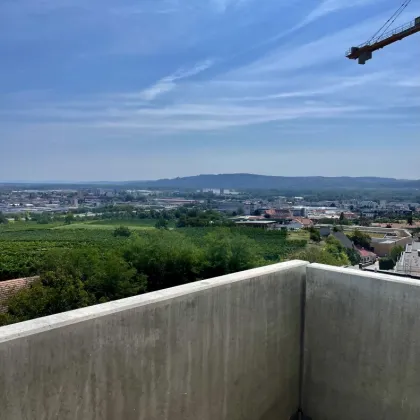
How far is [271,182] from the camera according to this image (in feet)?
565

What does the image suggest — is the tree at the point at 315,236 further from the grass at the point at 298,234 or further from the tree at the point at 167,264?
the tree at the point at 167,264

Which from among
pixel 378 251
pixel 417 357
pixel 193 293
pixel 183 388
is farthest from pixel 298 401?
pixel 378 251

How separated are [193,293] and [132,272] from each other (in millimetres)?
9197

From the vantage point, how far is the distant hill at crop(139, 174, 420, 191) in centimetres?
16362

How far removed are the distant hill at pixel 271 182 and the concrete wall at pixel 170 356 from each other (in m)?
158

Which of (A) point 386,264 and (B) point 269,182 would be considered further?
(B) point 269,182

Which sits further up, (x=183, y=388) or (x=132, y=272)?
(x=183, y=388)

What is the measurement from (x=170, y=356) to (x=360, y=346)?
4.28 ft

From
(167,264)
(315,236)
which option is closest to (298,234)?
(315,236)

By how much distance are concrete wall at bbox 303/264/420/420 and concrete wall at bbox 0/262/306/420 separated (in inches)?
5.8

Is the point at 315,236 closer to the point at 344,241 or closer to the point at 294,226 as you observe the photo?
the point at 344,241

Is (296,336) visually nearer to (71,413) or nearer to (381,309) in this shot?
(381,309)

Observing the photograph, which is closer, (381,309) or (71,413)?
(71,413)

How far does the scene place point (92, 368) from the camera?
5.90 ft
